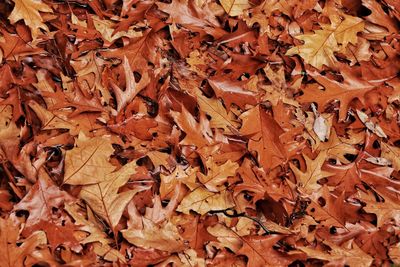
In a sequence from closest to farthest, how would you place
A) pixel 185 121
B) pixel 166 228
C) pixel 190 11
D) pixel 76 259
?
pixel 76 259 < pixel 166 228 < pixel 185 121 < pixel 190 11

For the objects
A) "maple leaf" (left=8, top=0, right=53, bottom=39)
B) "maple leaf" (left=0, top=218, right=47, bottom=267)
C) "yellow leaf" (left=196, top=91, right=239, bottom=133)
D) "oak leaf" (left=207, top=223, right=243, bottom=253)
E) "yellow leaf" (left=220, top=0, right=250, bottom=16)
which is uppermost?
"maple leaf" (left=8, top=0, right=53, bottom=39)

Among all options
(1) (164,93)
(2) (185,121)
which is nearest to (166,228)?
(2) (185,121)

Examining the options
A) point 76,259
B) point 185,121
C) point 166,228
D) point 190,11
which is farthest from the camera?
point 190,11

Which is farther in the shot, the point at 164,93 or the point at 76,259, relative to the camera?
the point at 164,93

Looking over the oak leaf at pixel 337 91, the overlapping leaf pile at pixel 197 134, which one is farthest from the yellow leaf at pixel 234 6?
the oak leaf at pixel 337 91

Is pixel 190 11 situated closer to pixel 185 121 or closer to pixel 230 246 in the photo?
pixel 185 121

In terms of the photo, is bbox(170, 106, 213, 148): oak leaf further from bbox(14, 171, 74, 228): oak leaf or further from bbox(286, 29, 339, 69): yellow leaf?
bbox(286, 29, 339, 69): yellow leaf

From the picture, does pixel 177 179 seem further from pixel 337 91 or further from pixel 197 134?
pixel 337 91

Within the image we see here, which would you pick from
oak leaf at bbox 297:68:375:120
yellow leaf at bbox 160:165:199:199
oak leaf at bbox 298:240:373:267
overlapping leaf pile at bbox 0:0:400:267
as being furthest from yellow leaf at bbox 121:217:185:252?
oak leaf at bbox 297:68:375:120
